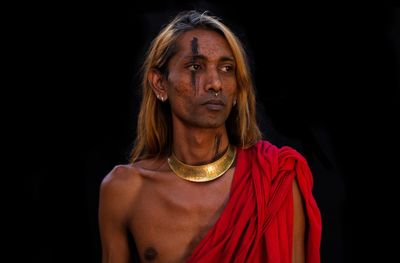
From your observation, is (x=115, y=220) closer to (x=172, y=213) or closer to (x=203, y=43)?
(x=172, y=213)

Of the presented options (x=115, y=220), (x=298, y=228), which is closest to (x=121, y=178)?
(x=115, y=220)

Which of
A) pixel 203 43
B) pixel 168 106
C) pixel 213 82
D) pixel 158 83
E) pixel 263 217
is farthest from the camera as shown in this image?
pixel 168 106

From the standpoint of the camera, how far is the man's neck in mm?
3492

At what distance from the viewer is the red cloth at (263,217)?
3201 mm

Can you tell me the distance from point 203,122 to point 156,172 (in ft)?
1.26

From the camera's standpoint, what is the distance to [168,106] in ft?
12.3

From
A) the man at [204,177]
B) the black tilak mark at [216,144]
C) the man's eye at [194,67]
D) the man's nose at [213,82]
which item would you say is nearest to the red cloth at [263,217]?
the man at [204,177]

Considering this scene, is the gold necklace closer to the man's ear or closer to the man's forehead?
the man's ear

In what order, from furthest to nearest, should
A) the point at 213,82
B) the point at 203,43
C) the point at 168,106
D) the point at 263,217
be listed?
1. the point at 168,106
2. the point at 203,43
3. the point at 213,82
4. the point at 263,217

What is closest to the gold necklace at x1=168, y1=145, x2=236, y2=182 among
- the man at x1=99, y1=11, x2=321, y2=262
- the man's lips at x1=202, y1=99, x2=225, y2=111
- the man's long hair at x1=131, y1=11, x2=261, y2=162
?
the man at x1=99, y1=11, x2=321, y2=262

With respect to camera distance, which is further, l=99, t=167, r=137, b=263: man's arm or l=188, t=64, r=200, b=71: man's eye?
l=99, t=167, r=137, b=263: man's arm

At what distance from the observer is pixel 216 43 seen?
3.47m

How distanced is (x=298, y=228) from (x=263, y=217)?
19 cm

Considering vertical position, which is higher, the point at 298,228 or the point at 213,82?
the point at 213,82
